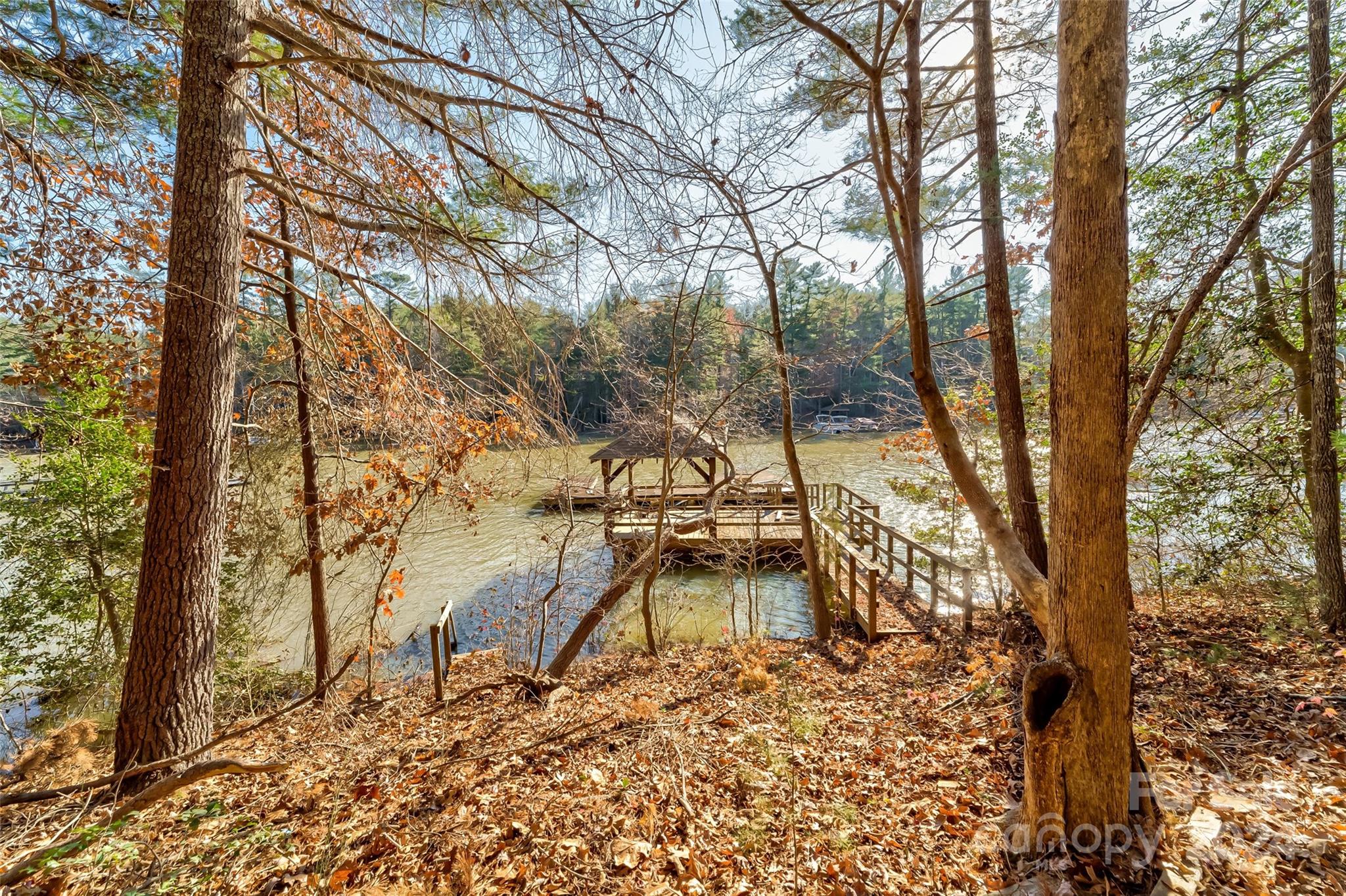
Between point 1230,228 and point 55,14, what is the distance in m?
9.09

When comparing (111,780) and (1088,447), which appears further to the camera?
(111,780)

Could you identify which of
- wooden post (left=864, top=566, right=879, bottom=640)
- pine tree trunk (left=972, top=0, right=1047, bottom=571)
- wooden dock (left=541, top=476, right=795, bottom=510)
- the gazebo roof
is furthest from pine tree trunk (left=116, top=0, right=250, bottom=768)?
wooden post (left=864, top=566, right=879, bottom=640)

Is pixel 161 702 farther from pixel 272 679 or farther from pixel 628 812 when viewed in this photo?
pixel 272 679

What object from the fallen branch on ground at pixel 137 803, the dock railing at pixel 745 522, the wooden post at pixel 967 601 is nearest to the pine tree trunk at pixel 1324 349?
the wooden post at pixel 967 601

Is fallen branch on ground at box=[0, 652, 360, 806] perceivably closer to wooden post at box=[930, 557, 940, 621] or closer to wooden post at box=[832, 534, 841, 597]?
wooden post at box=[930, 557, 940, 621]

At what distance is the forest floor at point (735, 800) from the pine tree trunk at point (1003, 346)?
1272mm

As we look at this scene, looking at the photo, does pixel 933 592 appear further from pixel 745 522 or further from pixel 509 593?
pixel 509 593

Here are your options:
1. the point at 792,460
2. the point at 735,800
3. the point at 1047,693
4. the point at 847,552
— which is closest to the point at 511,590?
the point at 792,460

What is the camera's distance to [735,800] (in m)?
2.64

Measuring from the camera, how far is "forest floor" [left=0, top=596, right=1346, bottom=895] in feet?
6.50

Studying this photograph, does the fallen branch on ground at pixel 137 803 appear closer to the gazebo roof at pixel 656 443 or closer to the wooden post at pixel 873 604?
the gazebo roof at pixel 656 443

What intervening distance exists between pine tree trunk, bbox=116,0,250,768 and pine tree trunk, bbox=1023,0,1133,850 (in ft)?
13.2

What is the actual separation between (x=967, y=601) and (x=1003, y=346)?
278 cm

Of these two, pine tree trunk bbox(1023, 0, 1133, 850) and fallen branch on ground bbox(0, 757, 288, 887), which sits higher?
pine tree trunk bbox(1023, 0, 1133, 850)
